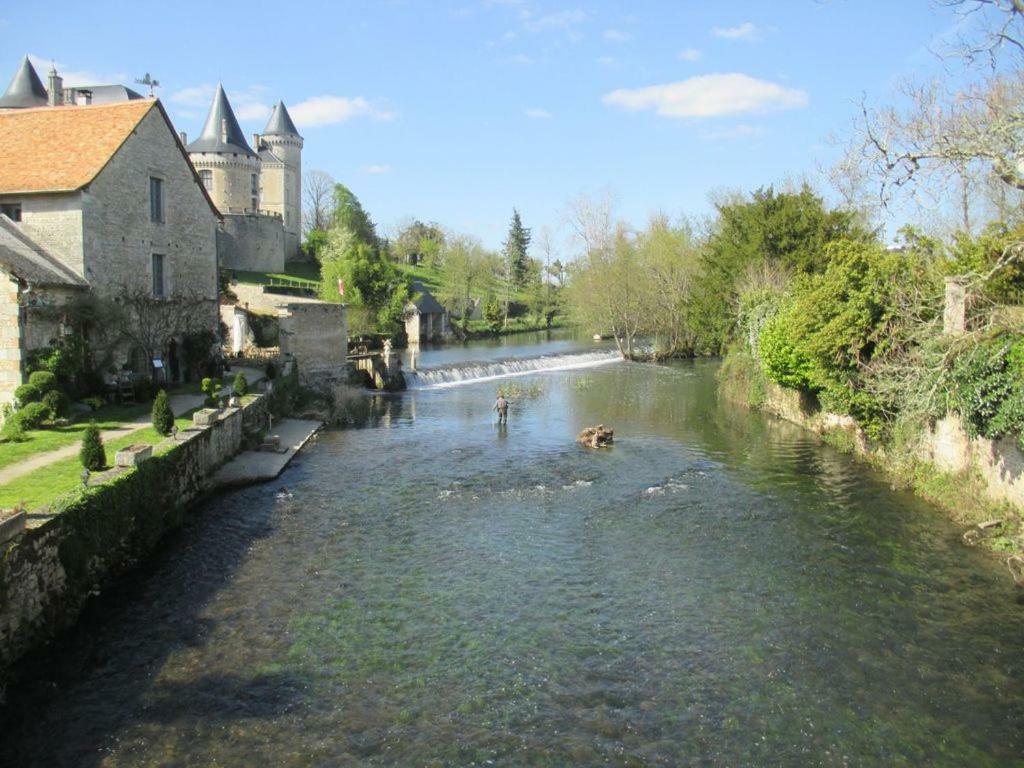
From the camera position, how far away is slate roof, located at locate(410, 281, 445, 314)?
6400cm

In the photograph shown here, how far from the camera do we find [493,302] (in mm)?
76000

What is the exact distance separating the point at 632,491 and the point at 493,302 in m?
58.5

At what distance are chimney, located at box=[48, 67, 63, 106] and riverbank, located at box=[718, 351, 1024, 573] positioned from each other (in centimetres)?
4062

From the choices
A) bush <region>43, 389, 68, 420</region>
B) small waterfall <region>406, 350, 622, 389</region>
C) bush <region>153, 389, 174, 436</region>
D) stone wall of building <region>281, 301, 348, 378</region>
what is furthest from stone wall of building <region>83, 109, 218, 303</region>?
small waterfall <region>406, 350, 622, 389</region>

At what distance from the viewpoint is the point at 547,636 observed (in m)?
11.2

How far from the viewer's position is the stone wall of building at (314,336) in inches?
1288

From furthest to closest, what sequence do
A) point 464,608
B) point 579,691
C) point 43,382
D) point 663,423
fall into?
point 663,423
point 43,382
point 464,608
point 579,691

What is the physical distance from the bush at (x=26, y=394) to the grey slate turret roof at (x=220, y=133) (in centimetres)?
5381

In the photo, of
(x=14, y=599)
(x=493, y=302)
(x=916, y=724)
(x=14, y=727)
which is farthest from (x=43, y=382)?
(x=493, y=302)

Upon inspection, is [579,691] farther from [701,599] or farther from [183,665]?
[183,665]

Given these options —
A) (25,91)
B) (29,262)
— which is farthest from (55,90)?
(29,262)

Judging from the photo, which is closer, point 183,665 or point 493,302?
point 183,665

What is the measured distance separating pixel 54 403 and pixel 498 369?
86.9 feet

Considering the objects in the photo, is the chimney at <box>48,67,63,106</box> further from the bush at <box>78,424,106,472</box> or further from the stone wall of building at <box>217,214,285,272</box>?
the bush at <box>78,424,106,472</box>
